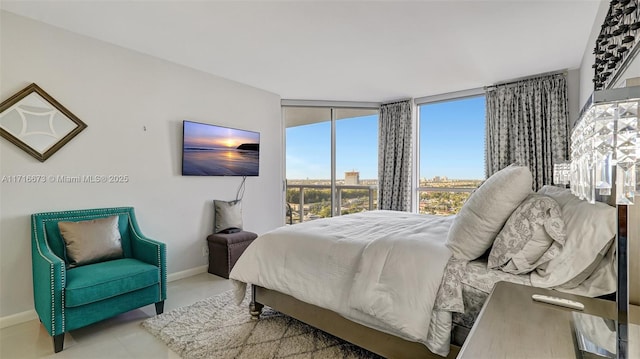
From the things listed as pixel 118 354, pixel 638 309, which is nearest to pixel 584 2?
pixel 638 309

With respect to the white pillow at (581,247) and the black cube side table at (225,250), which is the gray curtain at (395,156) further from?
the white pillow at (581,247)

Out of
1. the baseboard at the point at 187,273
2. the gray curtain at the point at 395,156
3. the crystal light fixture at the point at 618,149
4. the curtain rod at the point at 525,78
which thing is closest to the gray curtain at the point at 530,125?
the curtain rod at the point at 525,78

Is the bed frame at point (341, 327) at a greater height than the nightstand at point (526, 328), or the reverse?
the nightstand at point (526, 328)

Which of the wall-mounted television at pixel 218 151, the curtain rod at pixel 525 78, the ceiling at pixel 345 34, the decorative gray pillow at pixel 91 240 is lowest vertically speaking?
the decorative gray pillow at pixel 91 240

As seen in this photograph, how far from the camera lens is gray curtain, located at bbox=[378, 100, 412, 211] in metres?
5.06

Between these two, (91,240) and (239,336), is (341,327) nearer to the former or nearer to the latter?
(239,336)

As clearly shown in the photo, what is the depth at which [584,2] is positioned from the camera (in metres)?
2.29

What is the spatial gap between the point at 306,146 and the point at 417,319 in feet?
13.3

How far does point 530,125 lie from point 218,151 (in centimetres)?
405

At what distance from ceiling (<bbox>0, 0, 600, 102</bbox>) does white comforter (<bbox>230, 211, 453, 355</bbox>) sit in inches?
67.9

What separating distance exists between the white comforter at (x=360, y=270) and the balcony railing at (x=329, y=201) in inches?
112

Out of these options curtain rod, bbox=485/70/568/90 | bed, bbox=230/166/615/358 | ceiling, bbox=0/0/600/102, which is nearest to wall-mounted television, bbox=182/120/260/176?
ceiling, bbox=0/0/600/102

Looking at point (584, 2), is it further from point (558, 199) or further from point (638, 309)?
point (638, 309)

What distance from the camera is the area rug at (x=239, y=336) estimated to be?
2.03 metres
